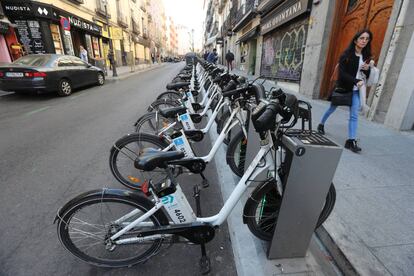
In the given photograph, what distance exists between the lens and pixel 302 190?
165cm

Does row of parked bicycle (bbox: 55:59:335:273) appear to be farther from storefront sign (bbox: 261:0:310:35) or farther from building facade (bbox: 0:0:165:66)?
building facade (bbox: 0:0:165:66)

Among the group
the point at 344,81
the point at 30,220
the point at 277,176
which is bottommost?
the point at 30,220

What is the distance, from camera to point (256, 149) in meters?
2.73

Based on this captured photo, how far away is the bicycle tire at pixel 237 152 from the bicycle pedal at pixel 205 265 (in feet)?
4.63

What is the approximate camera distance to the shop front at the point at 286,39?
881 cm

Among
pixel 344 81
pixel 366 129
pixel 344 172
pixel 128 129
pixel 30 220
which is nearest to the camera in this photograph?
pixel 30 220

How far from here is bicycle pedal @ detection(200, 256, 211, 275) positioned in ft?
5.88

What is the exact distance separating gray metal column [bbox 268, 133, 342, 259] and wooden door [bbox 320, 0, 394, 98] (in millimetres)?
5314

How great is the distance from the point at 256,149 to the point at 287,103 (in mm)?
1238

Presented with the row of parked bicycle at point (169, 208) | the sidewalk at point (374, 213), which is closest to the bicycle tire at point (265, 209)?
the row of parked bicycle at point (169, 208)

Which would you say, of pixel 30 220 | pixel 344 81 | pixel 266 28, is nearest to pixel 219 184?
pixel 30 220

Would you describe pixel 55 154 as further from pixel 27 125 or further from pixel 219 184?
pixel 219 184

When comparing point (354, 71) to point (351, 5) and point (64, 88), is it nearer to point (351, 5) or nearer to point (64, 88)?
point (351, 5)

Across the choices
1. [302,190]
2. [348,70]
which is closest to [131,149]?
[302,190]
